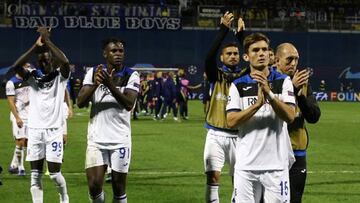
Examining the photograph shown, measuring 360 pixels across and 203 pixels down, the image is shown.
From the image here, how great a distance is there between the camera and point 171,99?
106ft

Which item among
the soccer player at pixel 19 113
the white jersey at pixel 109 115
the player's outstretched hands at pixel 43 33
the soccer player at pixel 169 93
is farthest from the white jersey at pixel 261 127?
the soccer player at pixel 169 93

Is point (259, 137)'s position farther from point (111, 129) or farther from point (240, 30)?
point (111, 129)

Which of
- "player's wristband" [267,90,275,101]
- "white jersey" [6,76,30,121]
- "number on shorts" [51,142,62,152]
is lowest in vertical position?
"number on shorts" [51,142,62,152]

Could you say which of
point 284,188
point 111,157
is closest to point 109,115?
point 111,157

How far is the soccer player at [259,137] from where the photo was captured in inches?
273

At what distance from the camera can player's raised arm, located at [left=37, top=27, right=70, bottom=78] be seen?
31.2 feet

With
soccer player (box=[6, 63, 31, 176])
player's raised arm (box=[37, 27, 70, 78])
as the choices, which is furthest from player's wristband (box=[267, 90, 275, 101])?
soccer player (box=[6, 63, 31, 176])

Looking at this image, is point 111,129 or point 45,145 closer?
point 111,129

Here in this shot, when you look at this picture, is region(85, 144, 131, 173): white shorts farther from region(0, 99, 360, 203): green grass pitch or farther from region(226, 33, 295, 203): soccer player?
region(0, 99, 360, 203): green grass pitch

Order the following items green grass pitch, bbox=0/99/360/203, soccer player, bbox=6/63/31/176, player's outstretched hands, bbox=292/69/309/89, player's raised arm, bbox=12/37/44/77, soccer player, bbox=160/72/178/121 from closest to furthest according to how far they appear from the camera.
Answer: player's outstretched hands, bbox=292/69/309/89, player's raised arm, bbox=12/37/44/77, green grass pitch, bbox=0/99/360/203, soccer player, bbox=6/63/31/176, soccer player, bbox=160/72/178/121

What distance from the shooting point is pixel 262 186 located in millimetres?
7062

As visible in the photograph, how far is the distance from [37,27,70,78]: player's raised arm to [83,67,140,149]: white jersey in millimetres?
907

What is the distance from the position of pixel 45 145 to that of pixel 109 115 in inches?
66.2

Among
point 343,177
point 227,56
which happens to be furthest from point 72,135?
point 227,56
